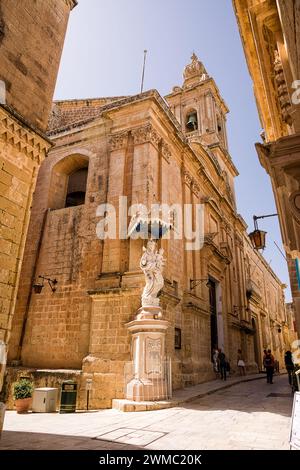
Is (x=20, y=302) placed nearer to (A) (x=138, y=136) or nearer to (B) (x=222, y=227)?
(A) (x=138, y=136)

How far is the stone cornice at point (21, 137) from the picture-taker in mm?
6402

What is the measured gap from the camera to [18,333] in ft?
38.9

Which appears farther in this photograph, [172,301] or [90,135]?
[90,135]

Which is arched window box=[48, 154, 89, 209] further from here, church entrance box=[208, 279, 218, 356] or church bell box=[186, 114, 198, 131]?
church bell box=[186, 114, 198, 131]

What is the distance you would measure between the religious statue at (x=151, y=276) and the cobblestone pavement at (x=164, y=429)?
287 centimetres

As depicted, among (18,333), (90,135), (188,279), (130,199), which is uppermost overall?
(90,135)

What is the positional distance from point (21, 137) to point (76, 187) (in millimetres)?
8474

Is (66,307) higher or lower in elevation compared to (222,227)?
lower

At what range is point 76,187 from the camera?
15211mm

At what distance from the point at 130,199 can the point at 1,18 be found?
6.33 metres

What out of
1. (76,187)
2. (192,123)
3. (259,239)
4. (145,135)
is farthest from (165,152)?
(192,123)

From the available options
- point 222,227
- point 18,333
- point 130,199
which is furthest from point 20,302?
point 222,227

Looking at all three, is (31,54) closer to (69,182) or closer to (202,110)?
(69,182)

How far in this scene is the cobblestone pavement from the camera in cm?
448
